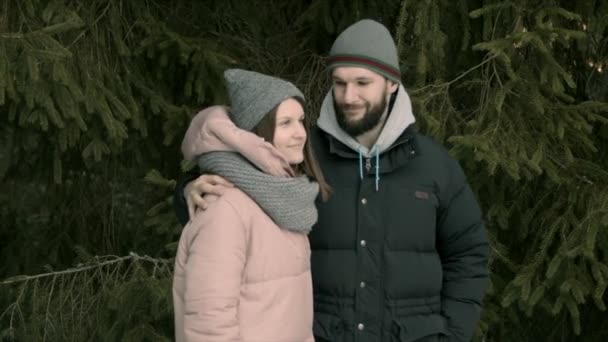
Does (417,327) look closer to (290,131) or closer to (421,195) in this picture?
(421,195)

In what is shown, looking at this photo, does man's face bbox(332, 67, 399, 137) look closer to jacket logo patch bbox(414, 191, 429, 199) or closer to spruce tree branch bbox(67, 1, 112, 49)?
jacket logo patch bbox(414, 191, 429, 199)

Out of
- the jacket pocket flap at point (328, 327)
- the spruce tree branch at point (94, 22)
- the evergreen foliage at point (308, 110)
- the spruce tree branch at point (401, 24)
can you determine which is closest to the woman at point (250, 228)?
the jacket pocket flap at point (328, 327)

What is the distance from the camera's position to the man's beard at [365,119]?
3646 millimetres

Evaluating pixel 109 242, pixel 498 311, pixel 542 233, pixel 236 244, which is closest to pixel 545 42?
pixel 542 233

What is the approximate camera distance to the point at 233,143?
3207mm

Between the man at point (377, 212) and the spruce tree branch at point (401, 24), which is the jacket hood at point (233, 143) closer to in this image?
the man at point (377, 212)

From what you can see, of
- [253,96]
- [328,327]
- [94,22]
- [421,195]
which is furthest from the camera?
[94,22]

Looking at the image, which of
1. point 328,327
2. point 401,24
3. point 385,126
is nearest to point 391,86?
point 385,126

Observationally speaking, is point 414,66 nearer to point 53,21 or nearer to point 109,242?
point 53,21

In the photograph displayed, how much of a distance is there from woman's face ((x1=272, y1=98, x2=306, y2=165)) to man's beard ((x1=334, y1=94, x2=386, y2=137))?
341 millimetres

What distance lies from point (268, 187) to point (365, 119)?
59cm

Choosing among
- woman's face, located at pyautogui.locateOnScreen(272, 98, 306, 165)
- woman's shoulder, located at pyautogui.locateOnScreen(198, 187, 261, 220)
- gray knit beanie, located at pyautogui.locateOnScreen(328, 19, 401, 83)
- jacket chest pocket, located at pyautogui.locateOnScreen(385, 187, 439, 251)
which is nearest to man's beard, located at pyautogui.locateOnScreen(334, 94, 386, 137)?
gray knit beanie, located at pyautogui.locateOnScreen(328, 19, 401, 83)

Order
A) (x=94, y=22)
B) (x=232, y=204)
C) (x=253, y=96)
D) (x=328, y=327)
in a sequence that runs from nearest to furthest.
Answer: (x=232, y=204) → (x=253, y=96) → (x=328, y=327) → (x=94, y=22)

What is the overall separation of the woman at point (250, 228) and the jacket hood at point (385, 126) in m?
0.33
